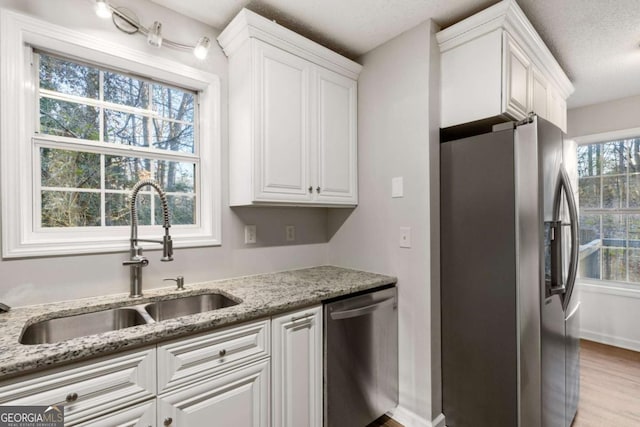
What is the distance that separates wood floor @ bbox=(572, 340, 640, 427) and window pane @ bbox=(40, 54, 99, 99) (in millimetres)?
3468

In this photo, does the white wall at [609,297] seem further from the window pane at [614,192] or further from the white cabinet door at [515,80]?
the white cabinet door at [515,80]

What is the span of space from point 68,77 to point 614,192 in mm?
4672

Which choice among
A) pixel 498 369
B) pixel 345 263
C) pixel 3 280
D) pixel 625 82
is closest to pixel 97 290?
pixel 3 280

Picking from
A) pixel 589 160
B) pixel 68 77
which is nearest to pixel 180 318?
pixel 68 77

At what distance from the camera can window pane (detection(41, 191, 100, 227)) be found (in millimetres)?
1508

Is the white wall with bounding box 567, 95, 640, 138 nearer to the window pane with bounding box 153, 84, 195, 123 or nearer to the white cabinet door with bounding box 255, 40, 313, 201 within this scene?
the white cabinet door with bounding box 255, 40, 313, 201

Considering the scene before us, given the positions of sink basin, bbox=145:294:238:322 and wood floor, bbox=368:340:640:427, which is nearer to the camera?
sink basin, bbox=145:294:238:322

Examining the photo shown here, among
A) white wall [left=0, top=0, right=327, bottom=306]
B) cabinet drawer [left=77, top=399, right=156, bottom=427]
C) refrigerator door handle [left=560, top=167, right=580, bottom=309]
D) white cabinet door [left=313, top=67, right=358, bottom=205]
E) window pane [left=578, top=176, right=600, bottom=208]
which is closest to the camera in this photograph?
cabinet drawer [left=77, top=399, right=156, bottom=427]

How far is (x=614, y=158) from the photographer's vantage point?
3238mm

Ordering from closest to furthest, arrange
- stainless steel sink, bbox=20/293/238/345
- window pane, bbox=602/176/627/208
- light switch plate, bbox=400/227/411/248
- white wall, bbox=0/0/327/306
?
stainless steel sink, bbox=20/293/238/345
white wall, bbox=0/0/327/306
light switch plate, bbox=400/227/411/248
window pane, bbox=602/176/627/208

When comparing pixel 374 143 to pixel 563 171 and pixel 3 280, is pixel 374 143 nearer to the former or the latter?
pixel 563 171

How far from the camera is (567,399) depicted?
1.83m

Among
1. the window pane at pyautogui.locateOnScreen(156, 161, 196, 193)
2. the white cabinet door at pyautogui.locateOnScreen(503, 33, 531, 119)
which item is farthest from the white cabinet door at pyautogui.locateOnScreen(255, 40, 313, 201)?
the white cabinet door at pyautogui.locateOnScreen(503, 33, 531, 119)

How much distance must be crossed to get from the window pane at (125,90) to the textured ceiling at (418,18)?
472 millimetres
